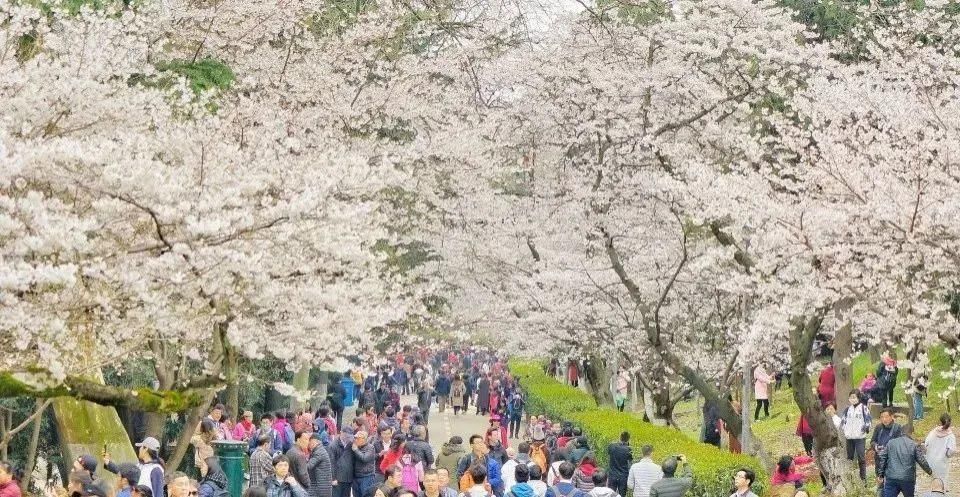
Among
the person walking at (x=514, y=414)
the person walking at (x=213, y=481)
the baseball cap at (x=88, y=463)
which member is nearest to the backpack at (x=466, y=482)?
the person walking at (x=213, y=481)

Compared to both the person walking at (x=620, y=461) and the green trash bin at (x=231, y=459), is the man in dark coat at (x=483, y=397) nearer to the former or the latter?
the person walking at (x=620, y=461)

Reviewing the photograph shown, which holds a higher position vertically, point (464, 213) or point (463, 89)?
point (463, 89)

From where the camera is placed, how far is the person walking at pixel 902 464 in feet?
46.6

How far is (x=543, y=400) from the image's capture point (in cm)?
3139

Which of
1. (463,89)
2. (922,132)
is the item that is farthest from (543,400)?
(922,132)

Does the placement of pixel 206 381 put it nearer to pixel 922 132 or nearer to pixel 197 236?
pixel 197 236

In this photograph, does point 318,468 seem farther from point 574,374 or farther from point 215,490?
point 574,374

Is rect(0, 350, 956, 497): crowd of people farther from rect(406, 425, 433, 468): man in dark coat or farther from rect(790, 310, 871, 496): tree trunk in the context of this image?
rect(790, 310, 871, 496): tree trunk

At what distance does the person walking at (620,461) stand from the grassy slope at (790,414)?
2.80 metres

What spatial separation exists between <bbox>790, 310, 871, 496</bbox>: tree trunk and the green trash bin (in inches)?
253

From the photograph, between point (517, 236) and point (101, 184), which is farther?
point (517, 236)

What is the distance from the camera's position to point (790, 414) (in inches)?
1146

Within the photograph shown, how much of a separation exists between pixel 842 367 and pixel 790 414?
907 centimetres

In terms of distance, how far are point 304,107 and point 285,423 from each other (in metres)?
5.80
